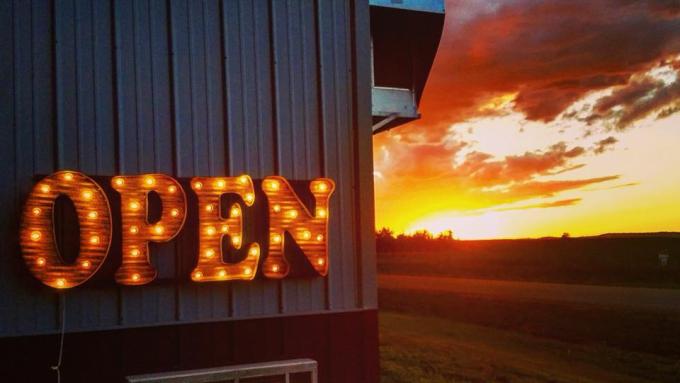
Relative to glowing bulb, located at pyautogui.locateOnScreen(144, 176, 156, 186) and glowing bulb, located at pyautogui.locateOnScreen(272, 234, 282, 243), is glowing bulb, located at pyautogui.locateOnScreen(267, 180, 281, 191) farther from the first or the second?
glowing bulb, located at pyautogui.locateOnScreen(144, 176, 156, 186)

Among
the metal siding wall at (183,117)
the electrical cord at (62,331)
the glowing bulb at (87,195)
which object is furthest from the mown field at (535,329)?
the glowing bulb at (87,195)

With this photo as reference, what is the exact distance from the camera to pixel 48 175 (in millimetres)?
5750

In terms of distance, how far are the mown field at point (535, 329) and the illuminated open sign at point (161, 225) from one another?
8.44 meters

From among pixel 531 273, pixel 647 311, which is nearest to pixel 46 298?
pixel 647 311

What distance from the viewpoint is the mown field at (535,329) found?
16.0 metres

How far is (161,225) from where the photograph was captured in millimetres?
6078

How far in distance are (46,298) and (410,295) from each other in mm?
31414

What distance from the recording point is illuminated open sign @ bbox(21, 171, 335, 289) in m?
5.70

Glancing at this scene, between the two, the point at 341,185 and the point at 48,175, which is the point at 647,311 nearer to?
the point at 341,185

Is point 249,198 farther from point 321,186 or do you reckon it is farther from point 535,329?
point 535,329

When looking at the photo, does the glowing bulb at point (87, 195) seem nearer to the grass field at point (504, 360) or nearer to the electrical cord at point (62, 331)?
the electrical cord at point (62, 331)

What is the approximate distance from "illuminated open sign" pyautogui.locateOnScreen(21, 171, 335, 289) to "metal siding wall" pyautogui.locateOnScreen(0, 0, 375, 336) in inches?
6.3

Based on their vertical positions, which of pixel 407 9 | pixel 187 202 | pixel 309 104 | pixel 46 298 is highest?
pixel 407 9

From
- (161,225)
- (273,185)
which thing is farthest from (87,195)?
(273,185)
